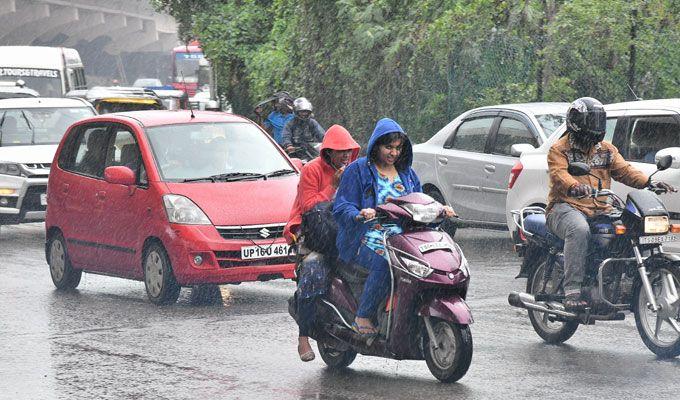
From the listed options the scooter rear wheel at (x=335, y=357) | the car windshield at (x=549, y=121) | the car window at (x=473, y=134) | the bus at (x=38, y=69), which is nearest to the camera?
the scooter rear wheel at (x=335, y=357)

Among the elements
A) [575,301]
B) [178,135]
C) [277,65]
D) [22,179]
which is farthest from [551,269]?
[277,65]

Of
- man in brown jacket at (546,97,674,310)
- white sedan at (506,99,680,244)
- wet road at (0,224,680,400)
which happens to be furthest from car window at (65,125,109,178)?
man in brown jacket at (546,97,674,310)

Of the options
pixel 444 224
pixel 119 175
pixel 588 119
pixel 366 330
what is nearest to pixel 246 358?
pixel 366 330

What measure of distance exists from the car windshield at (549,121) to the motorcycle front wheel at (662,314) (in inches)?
238

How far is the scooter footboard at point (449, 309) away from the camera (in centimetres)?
761

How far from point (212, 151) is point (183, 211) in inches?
43.4

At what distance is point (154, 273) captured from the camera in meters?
11.9

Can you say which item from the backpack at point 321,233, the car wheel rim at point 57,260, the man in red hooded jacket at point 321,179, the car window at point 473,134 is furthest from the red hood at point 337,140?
the car window at point 473,134

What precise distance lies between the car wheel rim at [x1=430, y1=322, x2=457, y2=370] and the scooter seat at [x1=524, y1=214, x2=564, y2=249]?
1.82 metres

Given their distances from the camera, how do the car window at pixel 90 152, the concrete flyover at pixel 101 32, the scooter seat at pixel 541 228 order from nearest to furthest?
the scooter seat at pixel 541 228
the car window at pixel 90 152
the concrete flyover at pixel 101 32

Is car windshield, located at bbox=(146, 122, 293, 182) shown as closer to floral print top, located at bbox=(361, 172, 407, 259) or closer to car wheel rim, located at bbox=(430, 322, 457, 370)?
floral print top, located at bbox=(361, 172, 407, 259)

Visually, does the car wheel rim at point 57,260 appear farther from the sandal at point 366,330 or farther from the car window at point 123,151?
the sandal at point 366,330

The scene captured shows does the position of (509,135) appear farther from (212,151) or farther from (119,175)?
(119,175)

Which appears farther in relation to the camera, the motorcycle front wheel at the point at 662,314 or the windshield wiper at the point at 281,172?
the windshield wiper at the point at 281,172
